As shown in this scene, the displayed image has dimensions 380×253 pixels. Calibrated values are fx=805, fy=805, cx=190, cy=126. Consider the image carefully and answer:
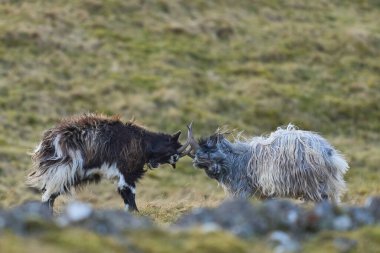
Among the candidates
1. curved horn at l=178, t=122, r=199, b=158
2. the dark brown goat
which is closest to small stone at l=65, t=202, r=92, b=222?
the dark brown goat

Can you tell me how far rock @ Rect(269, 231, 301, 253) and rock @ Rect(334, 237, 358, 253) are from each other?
38cm

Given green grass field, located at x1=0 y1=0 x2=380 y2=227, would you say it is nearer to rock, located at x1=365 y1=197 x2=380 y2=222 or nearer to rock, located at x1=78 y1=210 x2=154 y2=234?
rock, located at x1=365 y1=197 x2=380 y2=222

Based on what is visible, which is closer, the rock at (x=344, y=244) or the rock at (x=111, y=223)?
the rock at (x=344, y=244)

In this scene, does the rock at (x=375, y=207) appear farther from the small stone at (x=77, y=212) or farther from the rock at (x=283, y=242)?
the small stone at (x=77, y=212)

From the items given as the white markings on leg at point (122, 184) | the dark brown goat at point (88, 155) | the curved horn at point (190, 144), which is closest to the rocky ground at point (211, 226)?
the dark brown goat at point (88, 155)

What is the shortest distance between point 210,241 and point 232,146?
744cm

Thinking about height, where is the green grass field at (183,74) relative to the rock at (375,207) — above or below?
above

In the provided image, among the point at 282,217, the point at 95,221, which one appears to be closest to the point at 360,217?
the point at 282,217

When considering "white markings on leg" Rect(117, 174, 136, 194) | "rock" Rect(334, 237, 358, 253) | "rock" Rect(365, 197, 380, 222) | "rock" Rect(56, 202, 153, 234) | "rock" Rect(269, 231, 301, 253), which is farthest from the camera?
"white markings on leg" Rect(117, 174, 136, 194)

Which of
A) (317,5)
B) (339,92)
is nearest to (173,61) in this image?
(339,92)

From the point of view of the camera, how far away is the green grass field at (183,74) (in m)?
26.0

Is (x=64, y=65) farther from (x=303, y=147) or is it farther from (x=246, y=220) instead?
(x=246, y=220)

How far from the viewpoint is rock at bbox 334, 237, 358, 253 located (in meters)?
7.78

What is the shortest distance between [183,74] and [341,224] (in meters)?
23.4
